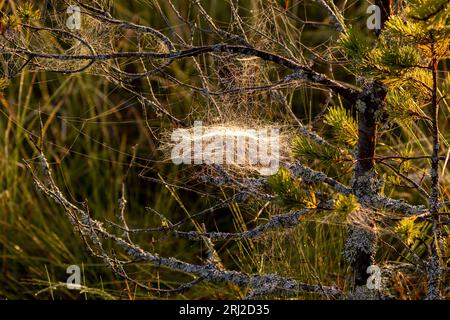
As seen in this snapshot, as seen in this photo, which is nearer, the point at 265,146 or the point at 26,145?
the point at 265,146

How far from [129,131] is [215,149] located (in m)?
2.06

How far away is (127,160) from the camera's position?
3947 mm

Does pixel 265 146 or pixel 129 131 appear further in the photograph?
pixel 129 131

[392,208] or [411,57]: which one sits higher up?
[411,57]

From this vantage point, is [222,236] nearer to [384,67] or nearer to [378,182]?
[378,182]
